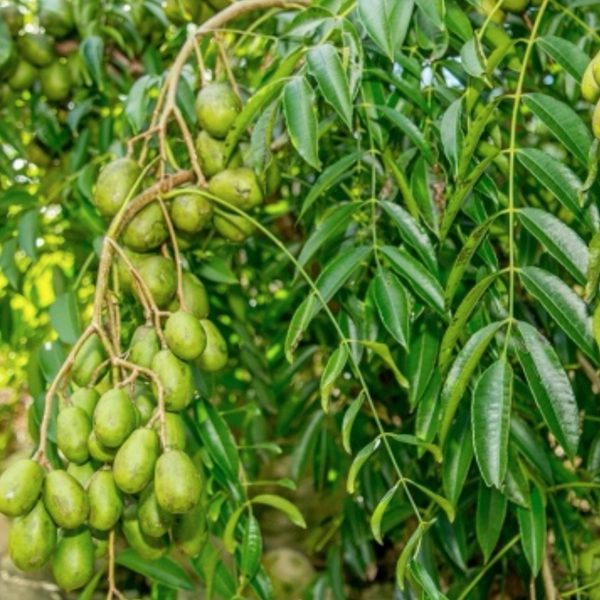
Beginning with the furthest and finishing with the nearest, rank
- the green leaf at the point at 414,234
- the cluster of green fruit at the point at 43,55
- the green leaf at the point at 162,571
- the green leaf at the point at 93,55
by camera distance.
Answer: the cluster of green fruit at the point at 43,55 < the green leaf at the point at 93,55 < the green leaf at the point at 162,571 < the green leaf at the point at 414,234

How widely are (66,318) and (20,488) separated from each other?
0.36 metres

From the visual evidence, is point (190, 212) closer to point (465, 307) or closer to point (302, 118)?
point (302, 118)

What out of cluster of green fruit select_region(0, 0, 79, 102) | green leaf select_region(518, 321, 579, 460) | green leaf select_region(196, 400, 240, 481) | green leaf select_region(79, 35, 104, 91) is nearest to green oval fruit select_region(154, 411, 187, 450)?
green leaf select_region(196, 400, 240, 481)

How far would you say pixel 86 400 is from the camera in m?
1.12

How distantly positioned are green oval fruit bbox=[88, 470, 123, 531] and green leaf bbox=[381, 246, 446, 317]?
0.37 metres

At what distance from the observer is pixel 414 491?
1724mm

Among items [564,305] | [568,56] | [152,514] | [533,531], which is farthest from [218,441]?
[568,56]

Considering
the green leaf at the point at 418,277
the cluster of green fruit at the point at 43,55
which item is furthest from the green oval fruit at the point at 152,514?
the cluster of green fruit at the point at 43,55

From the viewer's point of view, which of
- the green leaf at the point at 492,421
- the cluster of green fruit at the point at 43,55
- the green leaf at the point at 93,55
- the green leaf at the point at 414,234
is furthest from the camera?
the cluster of green fruit at the point at 43,55

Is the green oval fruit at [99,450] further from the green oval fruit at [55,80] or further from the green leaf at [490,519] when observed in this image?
the green oval fruit at [55,80]

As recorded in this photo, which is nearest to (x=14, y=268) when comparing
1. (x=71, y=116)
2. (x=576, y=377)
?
(x=71, y=116)

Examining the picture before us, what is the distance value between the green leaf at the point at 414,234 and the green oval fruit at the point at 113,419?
0.35 m

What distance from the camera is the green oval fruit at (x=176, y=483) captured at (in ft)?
3.33

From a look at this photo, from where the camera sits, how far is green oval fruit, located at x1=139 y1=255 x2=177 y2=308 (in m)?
1.22
